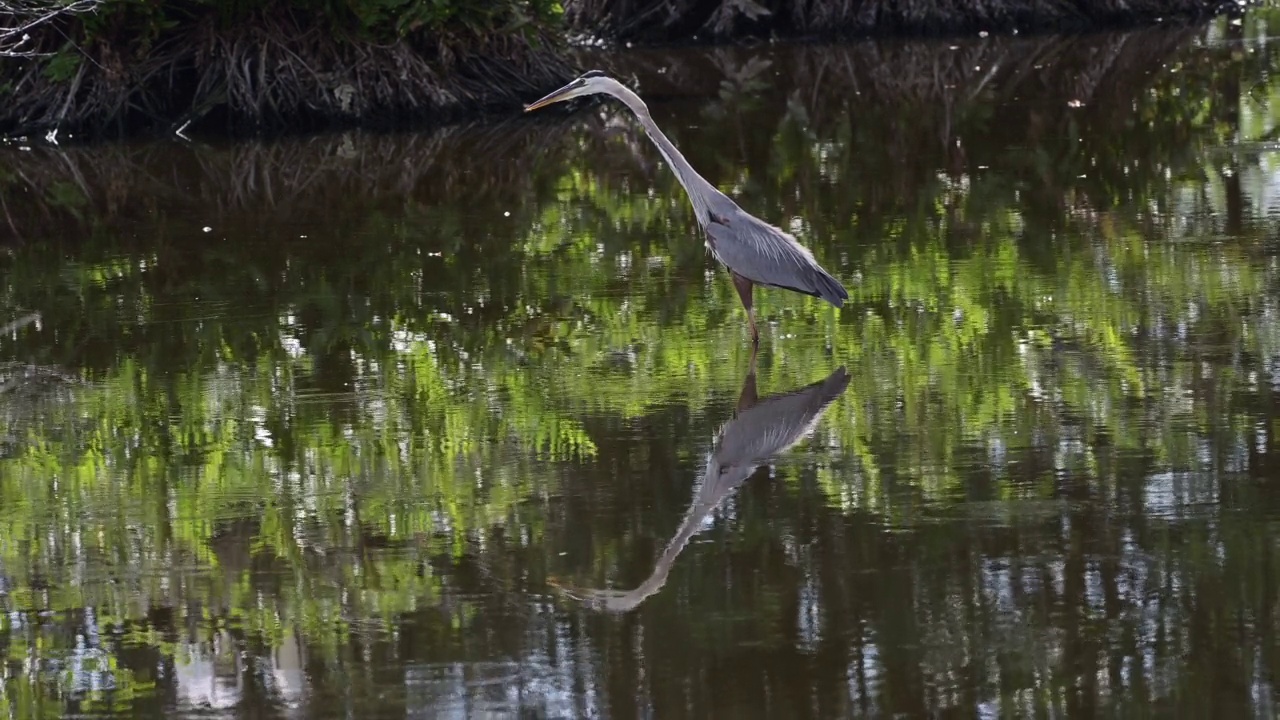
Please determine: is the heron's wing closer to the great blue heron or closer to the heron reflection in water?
the great blue heron

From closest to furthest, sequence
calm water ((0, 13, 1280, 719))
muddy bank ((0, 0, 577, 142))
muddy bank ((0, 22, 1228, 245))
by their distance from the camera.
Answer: calm water ((0, 13, 1280, 719))
muddy bank ((0, 22, 1228, 245))
muddy bank ((0, 0, 577, 142))

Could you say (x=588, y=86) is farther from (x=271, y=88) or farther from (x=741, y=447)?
(x=271, y=88)

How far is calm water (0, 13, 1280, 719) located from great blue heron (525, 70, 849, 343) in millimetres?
239

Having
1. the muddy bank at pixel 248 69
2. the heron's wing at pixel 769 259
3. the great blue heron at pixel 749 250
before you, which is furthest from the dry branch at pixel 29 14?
the heron's wing at pixel 769 259

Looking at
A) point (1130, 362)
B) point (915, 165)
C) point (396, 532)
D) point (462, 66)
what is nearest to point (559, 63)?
point (462, 66)

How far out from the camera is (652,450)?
6207 millimetres

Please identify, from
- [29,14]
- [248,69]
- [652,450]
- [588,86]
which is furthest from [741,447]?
[29,14]

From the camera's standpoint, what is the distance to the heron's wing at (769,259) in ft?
24.6

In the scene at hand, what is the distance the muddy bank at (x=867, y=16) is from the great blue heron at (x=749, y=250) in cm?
1465

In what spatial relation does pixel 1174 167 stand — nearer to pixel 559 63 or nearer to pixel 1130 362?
pixel 1130 362

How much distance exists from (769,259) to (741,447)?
1.54 meters

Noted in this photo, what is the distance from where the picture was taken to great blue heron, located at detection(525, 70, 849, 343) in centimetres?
749

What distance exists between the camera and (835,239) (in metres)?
9.59

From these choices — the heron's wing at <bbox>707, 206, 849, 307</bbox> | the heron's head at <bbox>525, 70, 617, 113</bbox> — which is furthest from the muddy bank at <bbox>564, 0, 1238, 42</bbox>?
the heron's wing at <bbox>707, 206, 849, 307</bbox>
